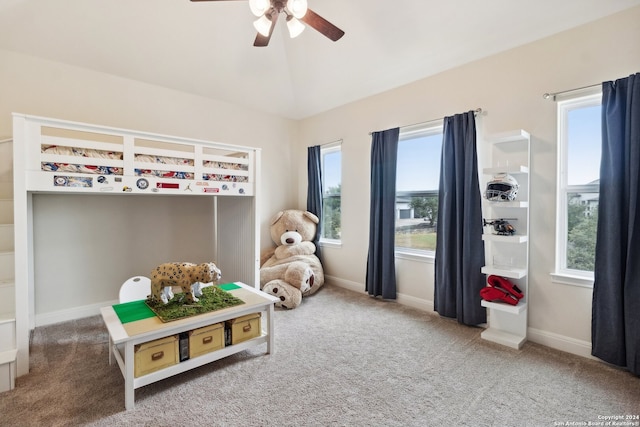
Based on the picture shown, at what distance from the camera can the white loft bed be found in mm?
1995

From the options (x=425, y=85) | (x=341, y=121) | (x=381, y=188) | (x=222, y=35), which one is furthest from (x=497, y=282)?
(x=222, y=35)

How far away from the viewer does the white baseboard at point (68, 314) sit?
9.77 ft

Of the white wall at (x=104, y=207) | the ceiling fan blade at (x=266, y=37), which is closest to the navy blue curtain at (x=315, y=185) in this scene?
the white wall at (x=104, y=207)

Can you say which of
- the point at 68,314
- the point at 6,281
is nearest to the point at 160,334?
the point at 6,281

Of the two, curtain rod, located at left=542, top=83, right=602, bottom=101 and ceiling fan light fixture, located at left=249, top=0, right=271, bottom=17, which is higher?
ceiling fan light fixture, located at left=249, top=0, right=271, bottom=17

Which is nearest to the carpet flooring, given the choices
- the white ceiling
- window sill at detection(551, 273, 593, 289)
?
window sill at detection(551, 273, 593, 289)

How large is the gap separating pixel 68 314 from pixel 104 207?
1.14m

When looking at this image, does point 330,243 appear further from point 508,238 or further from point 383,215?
point 508,238

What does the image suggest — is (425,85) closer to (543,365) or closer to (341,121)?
(341,121)

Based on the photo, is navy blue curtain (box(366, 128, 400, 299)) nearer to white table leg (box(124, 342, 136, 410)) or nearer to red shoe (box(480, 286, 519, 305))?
red shoe (box(480, 286, 519, 305))

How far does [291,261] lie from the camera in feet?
13.5

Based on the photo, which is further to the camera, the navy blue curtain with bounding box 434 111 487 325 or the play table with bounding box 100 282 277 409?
the navy blue curtain with bounding box 434 111 487 325

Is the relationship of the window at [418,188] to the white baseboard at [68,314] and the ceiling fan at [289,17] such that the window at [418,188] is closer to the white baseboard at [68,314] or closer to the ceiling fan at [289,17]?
the ceiling fan at [289,17]

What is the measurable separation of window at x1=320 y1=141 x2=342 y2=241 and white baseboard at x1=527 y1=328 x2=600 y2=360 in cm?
254
